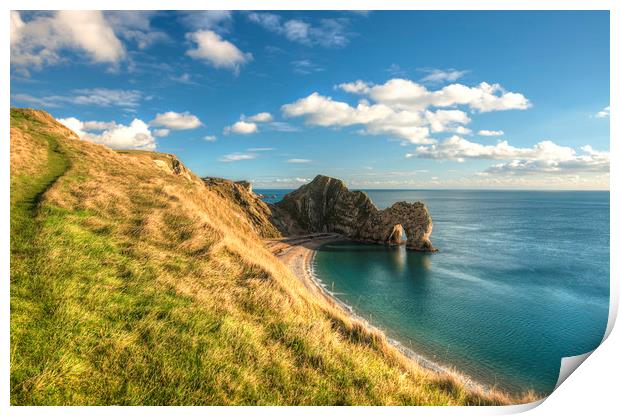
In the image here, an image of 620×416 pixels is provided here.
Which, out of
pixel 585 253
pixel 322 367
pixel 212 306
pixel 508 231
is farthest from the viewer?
pixel 508 231

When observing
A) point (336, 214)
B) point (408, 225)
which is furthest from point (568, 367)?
point (336, 214)

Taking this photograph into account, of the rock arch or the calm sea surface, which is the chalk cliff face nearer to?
the rock arch

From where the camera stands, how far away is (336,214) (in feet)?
280

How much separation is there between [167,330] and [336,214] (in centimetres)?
7975

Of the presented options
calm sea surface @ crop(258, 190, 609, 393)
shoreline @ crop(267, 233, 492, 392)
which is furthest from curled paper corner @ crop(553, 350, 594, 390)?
calm sea surface @ crop(258, 190, 609, 393)

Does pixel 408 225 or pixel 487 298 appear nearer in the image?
pixel 487 298

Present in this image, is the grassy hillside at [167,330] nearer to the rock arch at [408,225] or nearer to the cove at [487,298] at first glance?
the cove at [487,298]

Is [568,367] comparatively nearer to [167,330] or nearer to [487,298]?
[167,330]

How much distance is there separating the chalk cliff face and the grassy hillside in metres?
61.1

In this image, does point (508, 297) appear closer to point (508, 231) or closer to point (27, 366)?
point (27, 366)

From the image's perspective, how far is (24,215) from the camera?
1066 cm
